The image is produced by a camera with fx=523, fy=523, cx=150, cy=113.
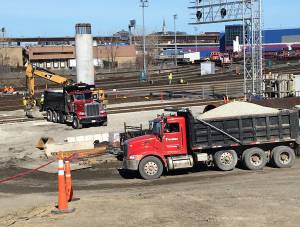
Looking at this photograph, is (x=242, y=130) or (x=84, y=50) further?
(x=84, y=50)

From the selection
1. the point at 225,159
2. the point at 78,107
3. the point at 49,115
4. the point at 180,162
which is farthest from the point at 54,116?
the point at 225,159

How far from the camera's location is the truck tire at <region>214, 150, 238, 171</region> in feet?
63.3

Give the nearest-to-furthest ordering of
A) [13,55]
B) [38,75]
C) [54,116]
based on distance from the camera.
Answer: [54,116] → [38,75] → [13,55]

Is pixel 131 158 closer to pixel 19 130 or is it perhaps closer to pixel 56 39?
pixel 19 130

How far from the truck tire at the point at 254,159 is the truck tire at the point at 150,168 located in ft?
10.5

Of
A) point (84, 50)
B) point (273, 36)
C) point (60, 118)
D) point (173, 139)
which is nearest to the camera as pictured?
point (173, 139)

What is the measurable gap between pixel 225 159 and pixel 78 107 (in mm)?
18437

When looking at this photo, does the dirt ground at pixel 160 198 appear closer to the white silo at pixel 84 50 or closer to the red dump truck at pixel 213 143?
the red dump truck at pixel 213 143

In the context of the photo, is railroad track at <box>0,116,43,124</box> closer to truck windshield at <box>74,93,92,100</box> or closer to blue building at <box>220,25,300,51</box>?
truck windshield at <box>74,93,92,100</box>

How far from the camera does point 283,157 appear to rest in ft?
64.8

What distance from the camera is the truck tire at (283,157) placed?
19.6 m

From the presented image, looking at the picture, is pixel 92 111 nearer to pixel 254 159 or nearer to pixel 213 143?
pixel 213 143

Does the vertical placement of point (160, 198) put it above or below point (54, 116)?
below

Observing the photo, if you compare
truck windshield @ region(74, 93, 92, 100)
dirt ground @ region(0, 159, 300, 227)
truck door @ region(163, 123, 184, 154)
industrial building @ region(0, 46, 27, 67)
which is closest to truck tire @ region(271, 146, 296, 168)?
dirt ground @ region(0, 159, 300, 227)
